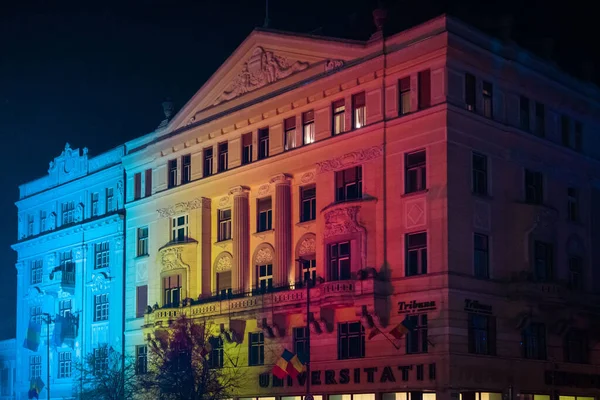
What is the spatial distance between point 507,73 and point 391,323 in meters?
14.2

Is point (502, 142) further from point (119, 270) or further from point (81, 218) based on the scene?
point (81, 218)

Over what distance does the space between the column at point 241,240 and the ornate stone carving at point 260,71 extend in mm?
6224

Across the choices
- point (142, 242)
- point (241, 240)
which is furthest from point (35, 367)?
point (241, 240)

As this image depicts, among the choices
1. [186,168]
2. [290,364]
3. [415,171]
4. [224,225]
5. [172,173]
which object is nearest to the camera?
[415,171]

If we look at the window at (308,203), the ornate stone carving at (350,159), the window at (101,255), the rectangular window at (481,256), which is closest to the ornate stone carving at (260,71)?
the ornate stone carving at (350,159)

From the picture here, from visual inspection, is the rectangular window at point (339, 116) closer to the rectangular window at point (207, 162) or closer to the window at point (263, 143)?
the window at point (263, 143)

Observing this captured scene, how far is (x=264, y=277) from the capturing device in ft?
186

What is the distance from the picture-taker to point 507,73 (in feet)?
167

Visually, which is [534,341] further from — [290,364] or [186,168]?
[186,168]

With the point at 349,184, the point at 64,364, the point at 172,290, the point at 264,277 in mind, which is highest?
the point at 349,184

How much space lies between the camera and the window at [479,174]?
49.1 metres

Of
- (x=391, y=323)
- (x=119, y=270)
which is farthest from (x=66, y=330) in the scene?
(x=391, y=323)

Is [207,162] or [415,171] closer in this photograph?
[415,171]

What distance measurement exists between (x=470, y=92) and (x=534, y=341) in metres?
13.2
